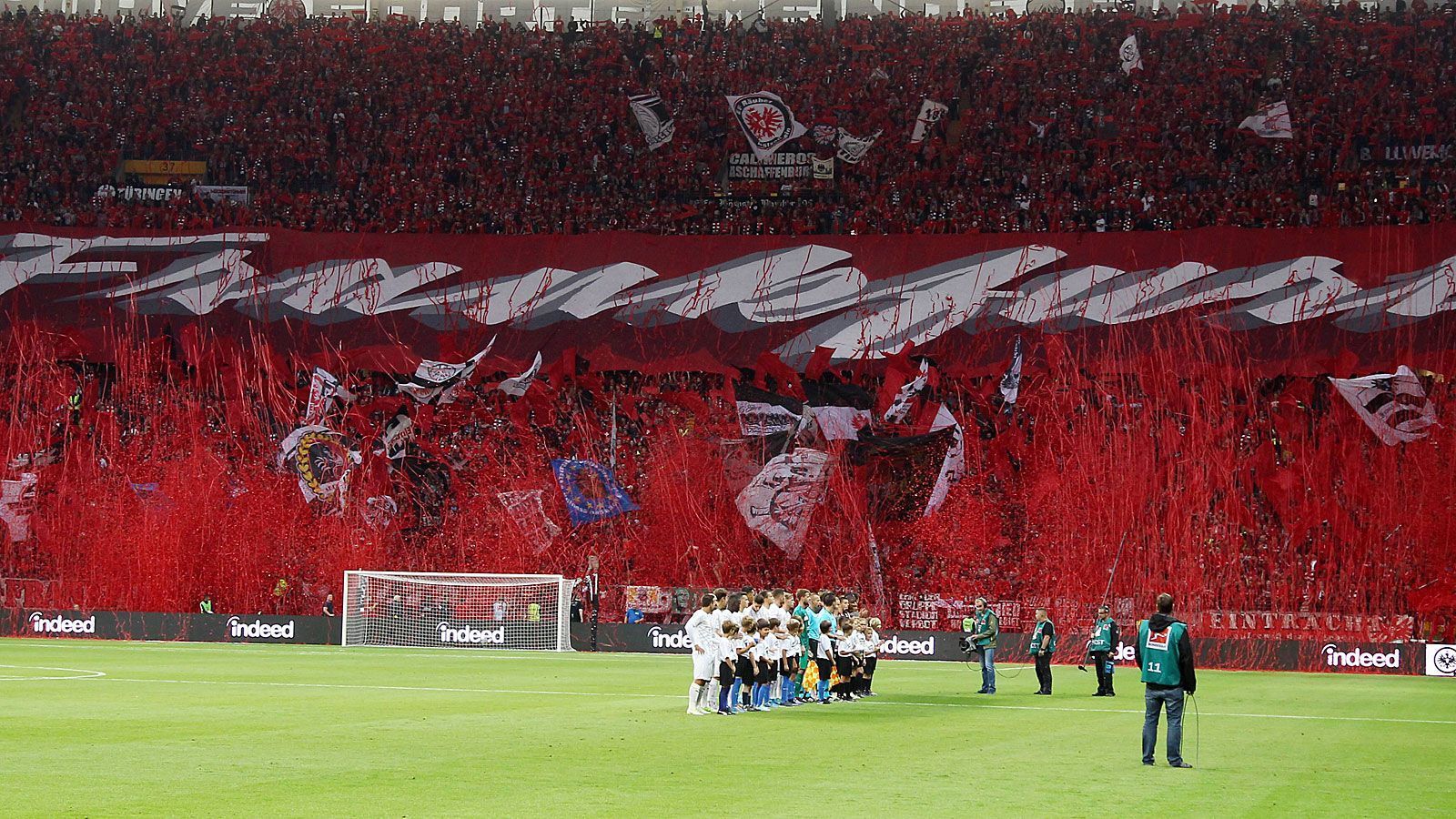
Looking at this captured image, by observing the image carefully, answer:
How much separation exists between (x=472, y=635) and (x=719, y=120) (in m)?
21.7

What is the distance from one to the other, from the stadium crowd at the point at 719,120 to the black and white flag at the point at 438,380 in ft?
20.1

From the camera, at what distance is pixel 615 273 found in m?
54.4

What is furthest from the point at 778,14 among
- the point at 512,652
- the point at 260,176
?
the point at 512,652

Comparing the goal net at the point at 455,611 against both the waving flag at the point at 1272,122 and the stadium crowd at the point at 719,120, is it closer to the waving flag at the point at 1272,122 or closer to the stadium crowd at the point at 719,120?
the stadium crowd at the point at 719,120

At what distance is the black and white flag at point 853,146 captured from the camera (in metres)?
57.3

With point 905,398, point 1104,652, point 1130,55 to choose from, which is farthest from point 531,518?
point 1130,55

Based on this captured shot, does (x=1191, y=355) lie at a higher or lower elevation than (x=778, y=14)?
lower

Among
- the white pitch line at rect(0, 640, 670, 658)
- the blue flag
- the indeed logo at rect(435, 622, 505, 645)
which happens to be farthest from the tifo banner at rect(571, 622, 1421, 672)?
the blue flag

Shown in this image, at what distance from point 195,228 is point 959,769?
44.5m

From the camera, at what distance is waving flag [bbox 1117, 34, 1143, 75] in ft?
185

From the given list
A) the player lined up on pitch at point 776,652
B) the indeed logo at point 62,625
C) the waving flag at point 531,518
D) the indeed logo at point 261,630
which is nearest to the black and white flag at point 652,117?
the waving flag at point 531,518

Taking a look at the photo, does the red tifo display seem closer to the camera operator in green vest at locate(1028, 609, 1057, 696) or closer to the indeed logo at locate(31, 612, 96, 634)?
the indeed logo at locate(31, 612, 96, 634)

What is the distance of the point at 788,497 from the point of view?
4791cm

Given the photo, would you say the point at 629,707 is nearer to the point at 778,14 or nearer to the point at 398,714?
the point at 398,714
